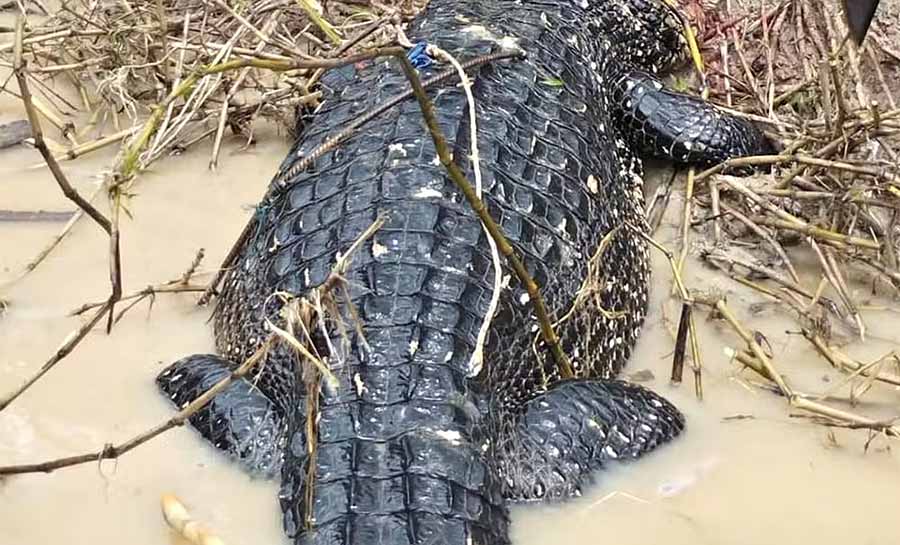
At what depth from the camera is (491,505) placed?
208cm

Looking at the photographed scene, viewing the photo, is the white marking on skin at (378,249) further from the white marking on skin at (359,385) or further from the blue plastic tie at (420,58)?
the blue plastic tie at (420,58)

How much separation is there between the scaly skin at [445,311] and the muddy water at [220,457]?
0.30 ft

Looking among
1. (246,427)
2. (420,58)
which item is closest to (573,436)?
(246,427)

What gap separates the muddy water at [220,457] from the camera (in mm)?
2365

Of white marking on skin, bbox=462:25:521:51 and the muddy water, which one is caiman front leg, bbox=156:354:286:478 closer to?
the muddy water

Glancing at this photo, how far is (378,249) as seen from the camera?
2.35m

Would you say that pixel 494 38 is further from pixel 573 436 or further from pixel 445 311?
pixel 573 436

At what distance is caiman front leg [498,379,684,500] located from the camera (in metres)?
2.30

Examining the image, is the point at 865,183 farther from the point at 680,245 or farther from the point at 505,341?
the point at 505,341

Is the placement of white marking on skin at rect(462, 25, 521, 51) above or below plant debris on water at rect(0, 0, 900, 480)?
above

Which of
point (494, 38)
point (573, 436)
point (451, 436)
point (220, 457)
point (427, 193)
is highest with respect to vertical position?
point (494, 38)

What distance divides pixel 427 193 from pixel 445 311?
315 millimetres

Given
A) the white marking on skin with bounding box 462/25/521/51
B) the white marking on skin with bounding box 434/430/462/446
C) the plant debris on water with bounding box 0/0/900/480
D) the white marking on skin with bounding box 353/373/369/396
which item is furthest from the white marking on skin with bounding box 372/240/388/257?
the white marking on skin with bounding box 462/25/521/51

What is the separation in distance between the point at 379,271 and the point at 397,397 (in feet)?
1.04
